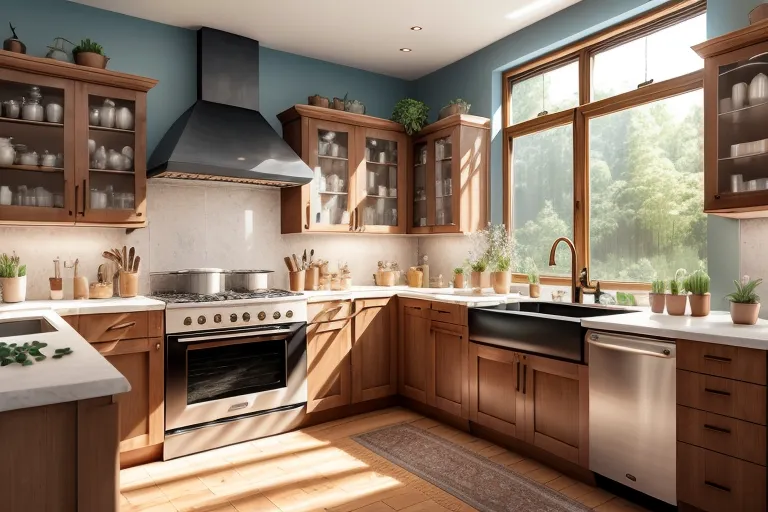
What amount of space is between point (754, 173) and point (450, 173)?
226 centimetres

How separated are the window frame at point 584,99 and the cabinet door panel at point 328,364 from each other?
1496 mm

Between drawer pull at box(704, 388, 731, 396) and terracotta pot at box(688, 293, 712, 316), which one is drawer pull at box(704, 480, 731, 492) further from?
terracotta pot at box(688, 293, 712, 316)

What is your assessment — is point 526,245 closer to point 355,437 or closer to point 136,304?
point 355,437

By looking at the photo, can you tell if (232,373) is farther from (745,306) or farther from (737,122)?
(737,122)

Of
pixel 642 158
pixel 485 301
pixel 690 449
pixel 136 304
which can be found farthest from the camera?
pixel 485 301

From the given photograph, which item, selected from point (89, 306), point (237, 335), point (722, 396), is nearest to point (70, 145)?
point (89, 306)

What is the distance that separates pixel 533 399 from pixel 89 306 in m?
2.62

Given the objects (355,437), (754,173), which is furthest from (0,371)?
(754,173)

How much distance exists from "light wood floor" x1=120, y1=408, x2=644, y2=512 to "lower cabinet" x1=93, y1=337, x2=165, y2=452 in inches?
7.6

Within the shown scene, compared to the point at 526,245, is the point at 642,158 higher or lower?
higher

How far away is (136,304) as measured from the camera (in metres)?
3.05

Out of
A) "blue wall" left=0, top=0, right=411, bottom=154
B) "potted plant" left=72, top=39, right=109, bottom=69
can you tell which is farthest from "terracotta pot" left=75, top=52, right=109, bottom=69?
"blue wall" left=0, top=0, right=411, bottom=154

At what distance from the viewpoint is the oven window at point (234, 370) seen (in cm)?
327

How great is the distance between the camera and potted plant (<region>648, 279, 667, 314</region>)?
2.84 m
